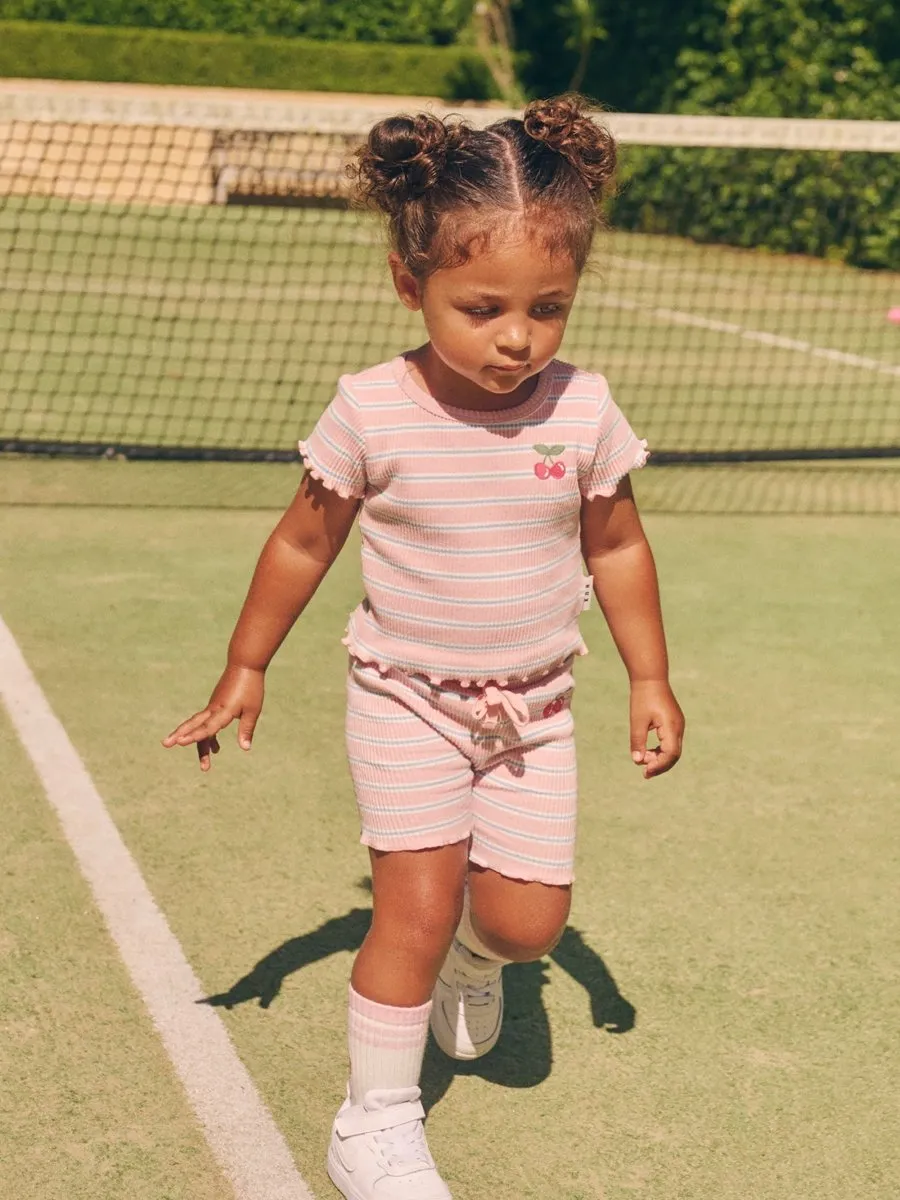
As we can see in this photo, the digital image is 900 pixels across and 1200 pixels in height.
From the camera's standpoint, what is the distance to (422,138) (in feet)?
10.4

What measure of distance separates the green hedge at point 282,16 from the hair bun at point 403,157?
85.9 ft

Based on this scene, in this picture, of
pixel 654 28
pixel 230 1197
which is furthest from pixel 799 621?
pixel 654 28

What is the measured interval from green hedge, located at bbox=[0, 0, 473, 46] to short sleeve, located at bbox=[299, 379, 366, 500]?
86.5 feet

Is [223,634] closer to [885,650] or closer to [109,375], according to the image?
[885,650]

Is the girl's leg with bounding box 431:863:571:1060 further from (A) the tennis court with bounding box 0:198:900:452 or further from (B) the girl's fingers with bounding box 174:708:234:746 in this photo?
(A) the tennis court with bounding box 0:198:900:452

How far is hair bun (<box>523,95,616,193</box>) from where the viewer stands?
319 centimetres

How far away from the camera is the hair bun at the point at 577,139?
3.19m

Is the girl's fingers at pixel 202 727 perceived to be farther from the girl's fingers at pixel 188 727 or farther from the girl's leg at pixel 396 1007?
the girl's leg at pixel 396 1007

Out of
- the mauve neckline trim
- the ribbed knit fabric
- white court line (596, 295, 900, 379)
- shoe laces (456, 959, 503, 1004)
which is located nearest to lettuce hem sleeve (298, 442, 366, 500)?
the mauve neckline trim

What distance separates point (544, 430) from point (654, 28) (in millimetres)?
20848

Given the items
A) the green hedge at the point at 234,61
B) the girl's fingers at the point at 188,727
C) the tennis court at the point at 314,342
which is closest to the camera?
the girl's fingers at the point at 188,727

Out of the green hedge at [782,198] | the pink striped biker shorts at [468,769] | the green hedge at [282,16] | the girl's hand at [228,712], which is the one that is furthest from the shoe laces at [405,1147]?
the green hedge at [282,16]

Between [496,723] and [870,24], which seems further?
[870,24]

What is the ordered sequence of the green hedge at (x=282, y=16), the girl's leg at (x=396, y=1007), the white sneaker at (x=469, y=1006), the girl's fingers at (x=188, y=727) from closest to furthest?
the girl's leg at (x=396, y=1007) → the girl's fingers at (x=188, y=727) → the white sneaker at (x=469, y=1006) → the green hedge at (x=282, y=16)
